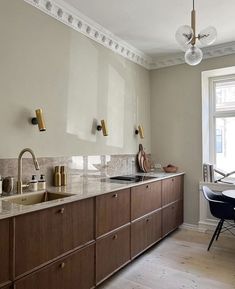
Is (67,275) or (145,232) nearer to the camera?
(67,275)

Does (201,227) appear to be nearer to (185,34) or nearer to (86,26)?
(185,34)

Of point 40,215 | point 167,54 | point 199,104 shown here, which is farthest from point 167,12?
point 40,215

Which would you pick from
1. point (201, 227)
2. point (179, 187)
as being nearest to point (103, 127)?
point (179, 187)

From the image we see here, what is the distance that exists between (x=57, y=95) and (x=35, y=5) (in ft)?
2.91

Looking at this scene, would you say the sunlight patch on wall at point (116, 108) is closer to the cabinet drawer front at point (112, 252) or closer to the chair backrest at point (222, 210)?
the cabinet drawer front at point (112, 252)

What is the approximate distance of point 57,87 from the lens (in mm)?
2826

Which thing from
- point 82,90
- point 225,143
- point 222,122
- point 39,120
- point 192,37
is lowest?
point 225,143

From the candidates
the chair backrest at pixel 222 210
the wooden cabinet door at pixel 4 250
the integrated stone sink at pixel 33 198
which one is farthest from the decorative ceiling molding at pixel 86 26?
the chair backrest at pixel 222 210

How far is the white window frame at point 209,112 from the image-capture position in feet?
13.6

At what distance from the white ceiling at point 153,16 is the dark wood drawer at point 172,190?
2.01m

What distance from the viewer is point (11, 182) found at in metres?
2.26

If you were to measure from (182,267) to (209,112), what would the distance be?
2.53 meters

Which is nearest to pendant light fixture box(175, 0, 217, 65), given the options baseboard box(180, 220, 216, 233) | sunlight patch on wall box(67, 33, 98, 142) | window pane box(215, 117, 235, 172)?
sunlight patch on wall box(67, 33, 98, 142)

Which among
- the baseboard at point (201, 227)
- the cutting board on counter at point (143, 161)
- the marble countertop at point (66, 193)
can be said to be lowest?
the baseboard at point (201, 227)
